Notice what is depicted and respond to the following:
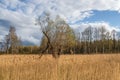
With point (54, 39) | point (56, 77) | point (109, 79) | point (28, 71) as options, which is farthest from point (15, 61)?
point (54, 39)

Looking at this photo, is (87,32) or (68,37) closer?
(68,37)

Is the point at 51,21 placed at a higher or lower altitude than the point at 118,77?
higher

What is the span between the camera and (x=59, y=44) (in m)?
26.5

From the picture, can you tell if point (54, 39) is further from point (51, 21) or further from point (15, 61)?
point (15, 61)

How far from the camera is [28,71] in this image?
8125mm

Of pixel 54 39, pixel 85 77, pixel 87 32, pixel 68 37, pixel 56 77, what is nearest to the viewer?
pixel 56 77

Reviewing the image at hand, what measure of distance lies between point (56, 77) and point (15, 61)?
9.32 ft

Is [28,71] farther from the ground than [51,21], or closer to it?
closer to it

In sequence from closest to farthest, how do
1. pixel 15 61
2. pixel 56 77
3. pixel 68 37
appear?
pixel 56 77
pixel 15 61
pixel 68 37

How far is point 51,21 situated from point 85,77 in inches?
840

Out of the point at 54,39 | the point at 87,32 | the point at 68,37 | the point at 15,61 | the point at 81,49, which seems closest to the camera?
the point at 15,61

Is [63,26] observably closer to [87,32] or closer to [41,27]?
[41,27]

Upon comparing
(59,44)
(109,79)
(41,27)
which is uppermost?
(41,27)

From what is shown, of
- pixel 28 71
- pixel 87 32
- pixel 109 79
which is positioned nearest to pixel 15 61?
pixel 28 71
